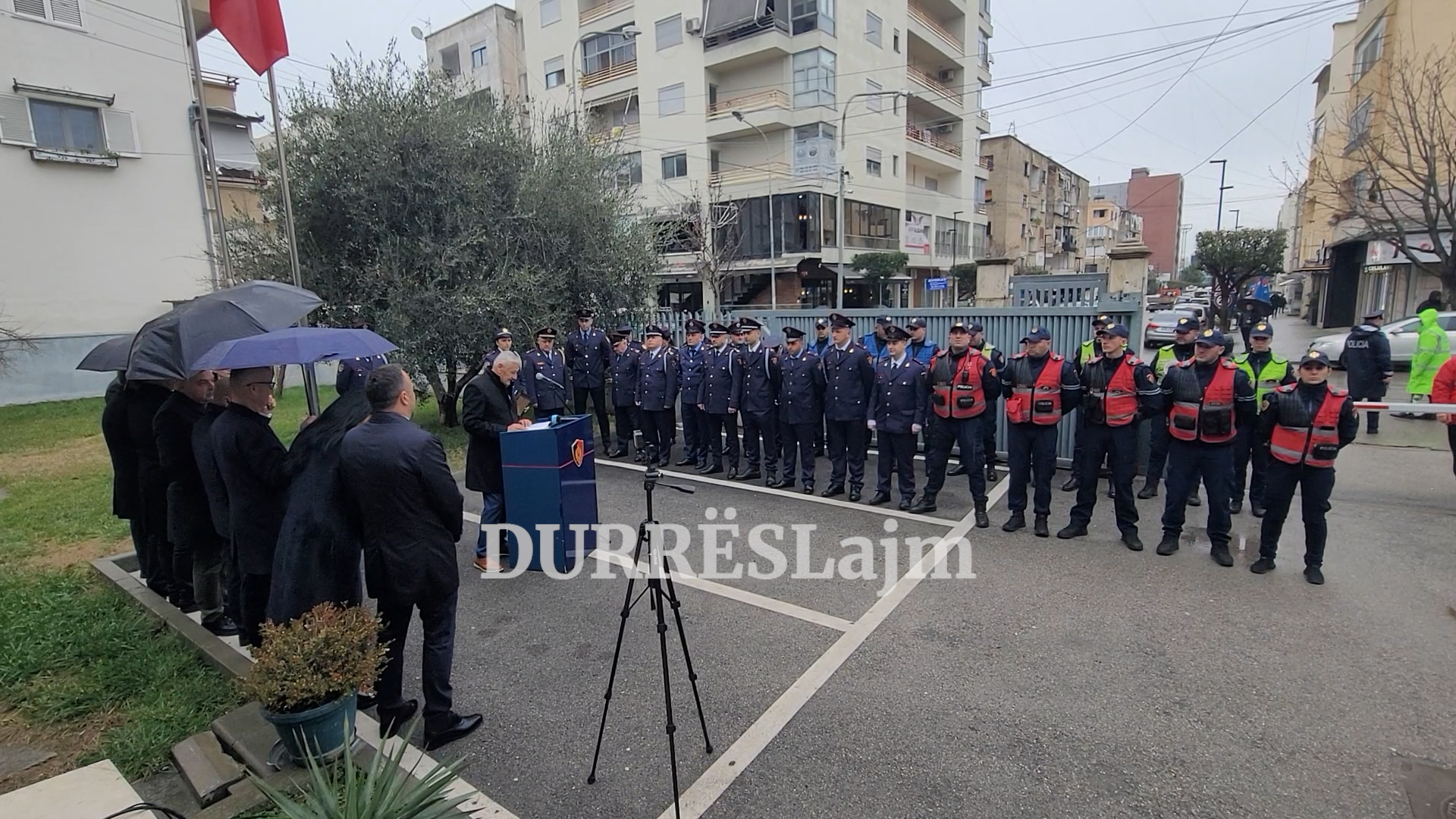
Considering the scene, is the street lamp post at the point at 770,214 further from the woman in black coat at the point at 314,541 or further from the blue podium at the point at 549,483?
the woman in black coat at the point at 314,541

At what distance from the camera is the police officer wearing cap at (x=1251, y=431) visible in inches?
268

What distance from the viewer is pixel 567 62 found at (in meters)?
35.8

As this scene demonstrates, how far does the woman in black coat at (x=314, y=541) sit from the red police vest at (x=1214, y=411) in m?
6.18

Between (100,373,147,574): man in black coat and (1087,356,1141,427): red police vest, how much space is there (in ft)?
25.3

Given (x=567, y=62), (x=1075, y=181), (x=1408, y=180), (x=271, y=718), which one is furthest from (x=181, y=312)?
(x=1075, y=181)

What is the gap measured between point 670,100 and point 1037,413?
31068mm

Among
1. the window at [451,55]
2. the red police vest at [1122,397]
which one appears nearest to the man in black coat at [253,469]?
the red police vest at [1122,397]

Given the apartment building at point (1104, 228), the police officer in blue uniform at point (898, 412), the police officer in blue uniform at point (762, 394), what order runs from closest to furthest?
the police officer in blue uniform at point (898, 412)
the police officer in blue uniform at point (762, 394)
the apartment building at point (1104, 228)

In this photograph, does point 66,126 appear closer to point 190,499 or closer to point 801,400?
point 190,499

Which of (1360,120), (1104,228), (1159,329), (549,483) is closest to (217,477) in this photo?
(549,483)

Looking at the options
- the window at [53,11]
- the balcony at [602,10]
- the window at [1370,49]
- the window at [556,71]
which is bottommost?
the window at [53,11]

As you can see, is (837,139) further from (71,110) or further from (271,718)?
(271,718)

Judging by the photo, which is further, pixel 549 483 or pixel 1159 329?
pixel 1159 329

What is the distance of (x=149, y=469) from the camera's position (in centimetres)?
477
